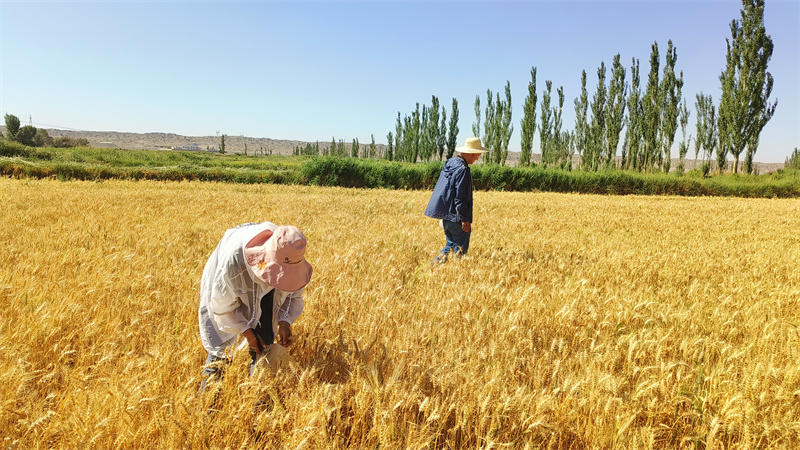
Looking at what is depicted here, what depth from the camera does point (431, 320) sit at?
367 centimetres

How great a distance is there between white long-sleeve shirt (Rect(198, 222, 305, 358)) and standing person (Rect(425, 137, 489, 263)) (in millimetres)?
3751

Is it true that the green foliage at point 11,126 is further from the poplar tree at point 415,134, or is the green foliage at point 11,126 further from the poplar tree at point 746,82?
the poplar tree at point 746,82

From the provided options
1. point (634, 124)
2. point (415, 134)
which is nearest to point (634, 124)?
point (634, 124)

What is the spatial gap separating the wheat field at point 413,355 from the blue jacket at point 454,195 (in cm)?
75

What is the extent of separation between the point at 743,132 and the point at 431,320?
148ft

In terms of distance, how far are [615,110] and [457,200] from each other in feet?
142

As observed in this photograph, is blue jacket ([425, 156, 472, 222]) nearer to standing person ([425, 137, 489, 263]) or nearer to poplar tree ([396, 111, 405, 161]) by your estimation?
standing person ([425, 137, 489, 263])

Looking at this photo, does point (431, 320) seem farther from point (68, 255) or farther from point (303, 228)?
point (303, 228)

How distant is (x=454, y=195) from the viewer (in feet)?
21.1

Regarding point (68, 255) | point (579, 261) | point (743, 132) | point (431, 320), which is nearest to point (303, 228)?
point (68, 255)

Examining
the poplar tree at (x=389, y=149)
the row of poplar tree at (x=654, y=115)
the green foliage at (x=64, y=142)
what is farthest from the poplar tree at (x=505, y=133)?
the green foliage at (x=64, y=142)

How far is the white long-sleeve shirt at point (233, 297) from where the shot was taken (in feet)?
7.85

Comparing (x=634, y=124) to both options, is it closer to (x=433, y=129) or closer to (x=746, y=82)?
(x=746, y=82)

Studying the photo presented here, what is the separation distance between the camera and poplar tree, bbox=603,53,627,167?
42.5 meters
